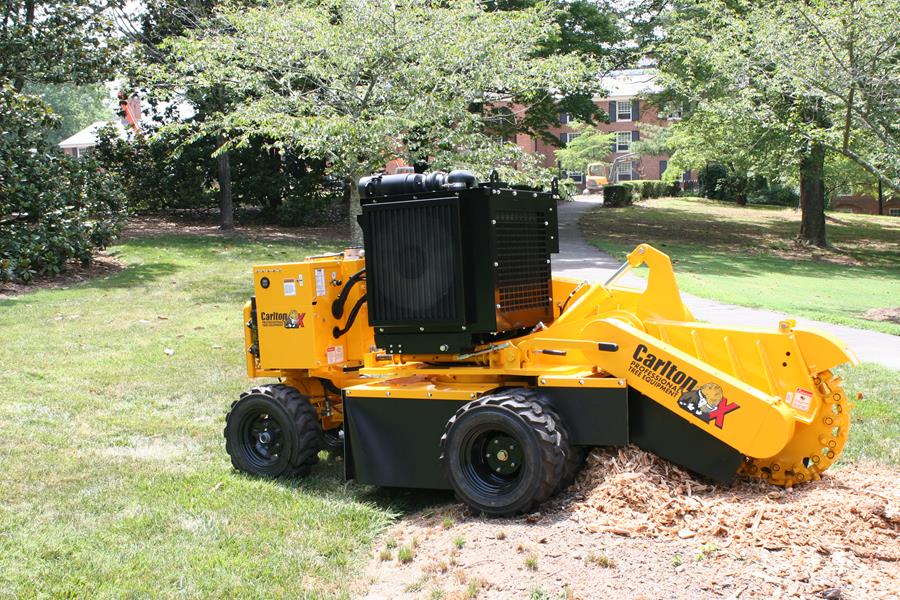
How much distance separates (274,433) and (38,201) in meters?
13.1

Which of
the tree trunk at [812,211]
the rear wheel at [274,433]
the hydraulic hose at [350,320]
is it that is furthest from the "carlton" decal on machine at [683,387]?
the tree trunk at [812,211]

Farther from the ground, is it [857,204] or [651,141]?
[651,141]

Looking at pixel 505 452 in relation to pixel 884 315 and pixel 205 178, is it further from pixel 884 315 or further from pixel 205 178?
pixel 205 178

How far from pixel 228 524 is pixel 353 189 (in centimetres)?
1229

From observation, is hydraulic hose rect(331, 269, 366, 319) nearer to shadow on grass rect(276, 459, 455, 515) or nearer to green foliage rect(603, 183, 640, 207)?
shadow on grass rect(276, 459, 455, 515)

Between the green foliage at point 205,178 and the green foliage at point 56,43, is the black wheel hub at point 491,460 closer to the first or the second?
the green foliage at point 56,43

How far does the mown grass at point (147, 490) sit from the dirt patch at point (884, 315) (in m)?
9.91

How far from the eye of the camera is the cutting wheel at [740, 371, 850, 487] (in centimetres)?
512

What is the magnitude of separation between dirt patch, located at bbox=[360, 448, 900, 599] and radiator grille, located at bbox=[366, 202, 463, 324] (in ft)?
4.10

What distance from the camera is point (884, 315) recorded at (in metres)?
15.1

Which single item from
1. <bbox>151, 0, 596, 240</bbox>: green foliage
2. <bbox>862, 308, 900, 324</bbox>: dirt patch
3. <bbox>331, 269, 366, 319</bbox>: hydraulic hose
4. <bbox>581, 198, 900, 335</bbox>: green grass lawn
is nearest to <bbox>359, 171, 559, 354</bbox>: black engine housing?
<bbox>331, 269, 366, 319</bbox>: hydraulic hose

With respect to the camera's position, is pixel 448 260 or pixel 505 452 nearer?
pixel 505 452

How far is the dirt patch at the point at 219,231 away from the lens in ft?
80.3

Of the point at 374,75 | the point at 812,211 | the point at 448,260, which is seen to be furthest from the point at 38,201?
the point at 812,211
